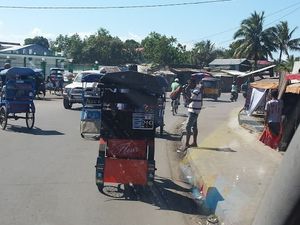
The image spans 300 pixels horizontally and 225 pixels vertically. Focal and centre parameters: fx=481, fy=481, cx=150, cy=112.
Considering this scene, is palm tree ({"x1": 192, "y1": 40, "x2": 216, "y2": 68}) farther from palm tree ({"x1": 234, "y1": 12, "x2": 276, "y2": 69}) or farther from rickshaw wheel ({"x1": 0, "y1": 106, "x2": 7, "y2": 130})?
rickshaw wheel ({"x1": 0, "y1": 106, "x2": 7, "y2": 130})

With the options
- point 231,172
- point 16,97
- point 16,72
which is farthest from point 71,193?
point 16,72

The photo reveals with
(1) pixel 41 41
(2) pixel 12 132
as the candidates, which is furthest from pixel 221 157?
(1) pixel 41 41

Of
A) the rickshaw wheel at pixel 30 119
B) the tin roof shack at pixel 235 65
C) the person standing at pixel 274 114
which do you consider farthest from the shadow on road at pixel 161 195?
the tin roof shack at pixel 235 65

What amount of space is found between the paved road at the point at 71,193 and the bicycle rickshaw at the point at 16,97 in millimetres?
2456

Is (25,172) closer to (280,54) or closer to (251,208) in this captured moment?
(251,208)

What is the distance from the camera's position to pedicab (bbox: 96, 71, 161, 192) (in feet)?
24.2

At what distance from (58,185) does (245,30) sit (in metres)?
70.7

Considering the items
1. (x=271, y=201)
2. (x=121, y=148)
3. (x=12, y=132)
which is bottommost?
(x=12, y=132)

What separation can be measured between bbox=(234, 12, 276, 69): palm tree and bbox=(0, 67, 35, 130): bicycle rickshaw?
204 feet

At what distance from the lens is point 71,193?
725 cm

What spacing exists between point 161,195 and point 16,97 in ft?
29.2

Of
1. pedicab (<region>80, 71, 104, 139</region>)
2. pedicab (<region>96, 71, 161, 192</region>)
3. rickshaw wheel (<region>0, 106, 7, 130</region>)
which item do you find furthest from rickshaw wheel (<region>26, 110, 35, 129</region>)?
pedicab (<region>96, 71, 161, 192</region>)

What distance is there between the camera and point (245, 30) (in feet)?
246

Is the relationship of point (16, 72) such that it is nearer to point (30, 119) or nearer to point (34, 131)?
point (30, 119)
